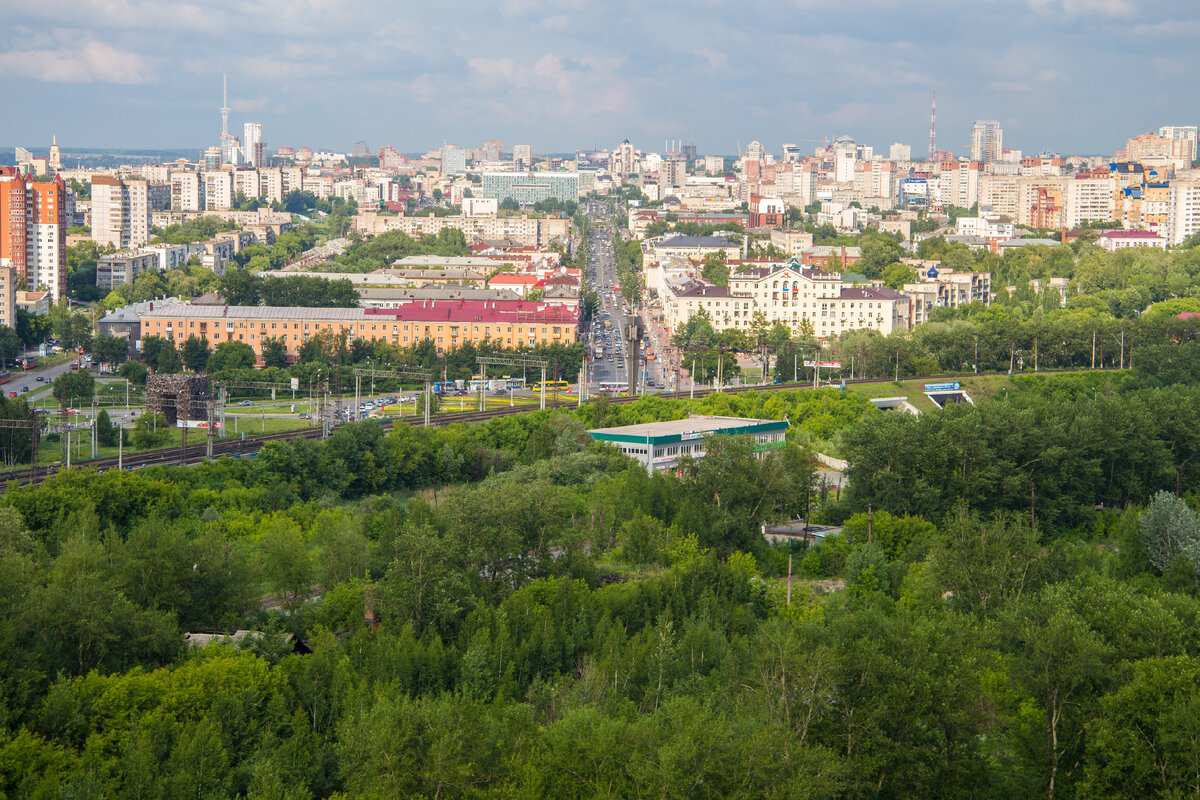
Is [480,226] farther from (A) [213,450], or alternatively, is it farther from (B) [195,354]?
(A) [213,450]

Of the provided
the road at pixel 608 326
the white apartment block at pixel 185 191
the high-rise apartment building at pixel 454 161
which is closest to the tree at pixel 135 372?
the road at pixel 608 326

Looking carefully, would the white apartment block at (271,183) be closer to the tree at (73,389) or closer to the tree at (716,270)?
the tree at (716,270)

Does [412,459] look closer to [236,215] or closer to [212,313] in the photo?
[212,313]

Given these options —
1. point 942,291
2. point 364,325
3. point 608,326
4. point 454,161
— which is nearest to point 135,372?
point 364,325

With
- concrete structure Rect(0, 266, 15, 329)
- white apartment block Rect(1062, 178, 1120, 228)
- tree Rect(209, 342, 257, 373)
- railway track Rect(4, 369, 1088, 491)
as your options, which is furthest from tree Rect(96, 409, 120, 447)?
white apartment block Rect(1062, 178, 1120, 228)

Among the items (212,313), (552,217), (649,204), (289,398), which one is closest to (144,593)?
(289,398)

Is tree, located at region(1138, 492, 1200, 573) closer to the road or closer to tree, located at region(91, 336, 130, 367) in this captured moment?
the road
